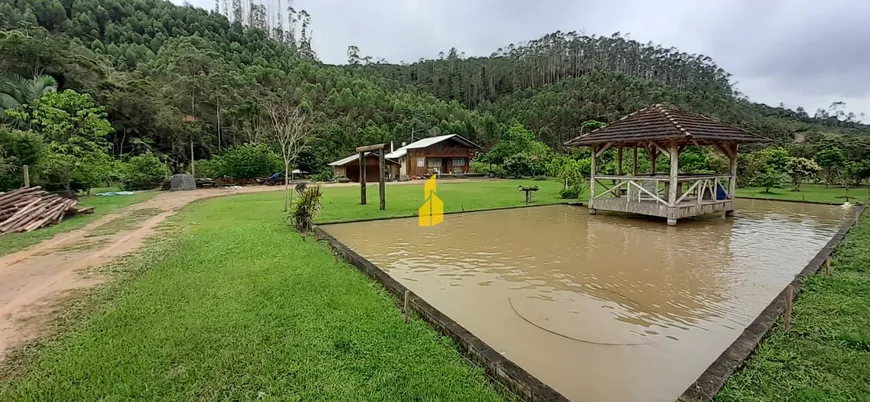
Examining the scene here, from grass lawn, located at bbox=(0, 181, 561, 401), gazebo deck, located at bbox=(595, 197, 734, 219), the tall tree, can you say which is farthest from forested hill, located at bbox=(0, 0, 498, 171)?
gazebo deck, located at bbox=(595, 197, 734, 219)

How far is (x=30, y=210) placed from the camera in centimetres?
898

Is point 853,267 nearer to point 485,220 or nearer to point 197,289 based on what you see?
point 485,220

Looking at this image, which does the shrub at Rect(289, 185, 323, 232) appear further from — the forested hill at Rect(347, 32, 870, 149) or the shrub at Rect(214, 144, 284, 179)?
the forested hill at Rect(347, 32, 870, 149)

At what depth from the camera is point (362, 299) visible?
4.04 m

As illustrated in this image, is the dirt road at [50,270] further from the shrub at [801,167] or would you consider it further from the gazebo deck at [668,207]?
the shrub at [801,167]

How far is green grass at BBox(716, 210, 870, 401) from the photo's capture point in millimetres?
2393

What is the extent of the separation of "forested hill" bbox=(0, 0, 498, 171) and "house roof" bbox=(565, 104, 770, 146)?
2515 cm

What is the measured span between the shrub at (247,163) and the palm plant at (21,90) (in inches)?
324

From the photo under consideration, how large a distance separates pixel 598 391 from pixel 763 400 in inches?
35.1

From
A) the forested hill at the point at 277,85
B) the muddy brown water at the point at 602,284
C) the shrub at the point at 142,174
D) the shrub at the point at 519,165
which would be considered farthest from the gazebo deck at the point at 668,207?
the forested hill at the point at 277,85

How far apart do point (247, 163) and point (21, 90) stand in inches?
429

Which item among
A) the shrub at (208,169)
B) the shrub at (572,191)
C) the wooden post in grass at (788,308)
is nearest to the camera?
the wooden post in grass at (788,308)

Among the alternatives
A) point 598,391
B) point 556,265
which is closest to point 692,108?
point 556,265

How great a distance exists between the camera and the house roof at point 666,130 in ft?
31.1
